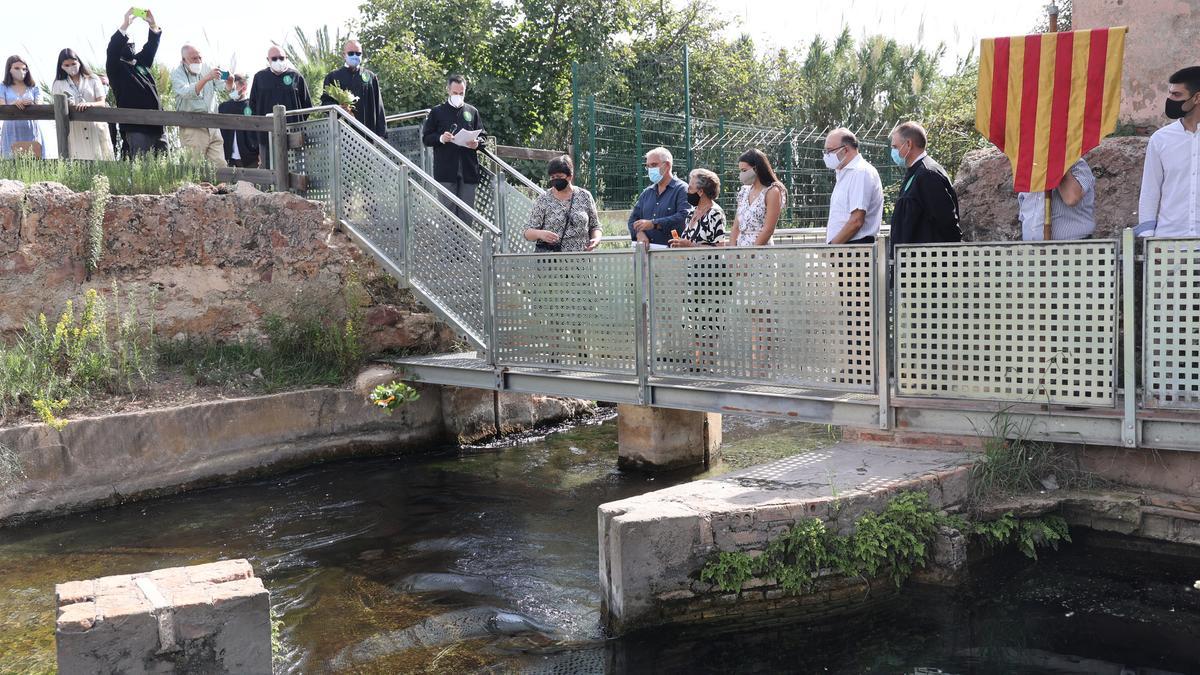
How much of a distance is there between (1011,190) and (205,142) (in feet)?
28.9

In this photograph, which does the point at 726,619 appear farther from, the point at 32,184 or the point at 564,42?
the point at 564,42

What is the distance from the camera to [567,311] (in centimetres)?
768

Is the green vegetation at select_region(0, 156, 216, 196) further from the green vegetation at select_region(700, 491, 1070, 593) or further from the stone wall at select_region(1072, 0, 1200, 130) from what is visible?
the stone wall at select_region(1072, 0, 1200, 130)

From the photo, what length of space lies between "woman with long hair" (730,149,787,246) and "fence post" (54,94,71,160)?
6796mm

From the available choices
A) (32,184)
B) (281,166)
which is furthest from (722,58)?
(32,184)

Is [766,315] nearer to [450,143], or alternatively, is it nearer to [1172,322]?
[1172,322]

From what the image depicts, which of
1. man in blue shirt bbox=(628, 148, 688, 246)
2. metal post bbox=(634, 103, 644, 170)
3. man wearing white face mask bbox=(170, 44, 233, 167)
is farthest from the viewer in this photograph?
metal post bbox=(634, 103, 644, 170)

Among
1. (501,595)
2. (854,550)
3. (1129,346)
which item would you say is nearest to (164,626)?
(501,595)

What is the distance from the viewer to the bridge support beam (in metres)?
8.68

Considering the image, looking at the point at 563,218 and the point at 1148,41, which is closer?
the point at 1148,41

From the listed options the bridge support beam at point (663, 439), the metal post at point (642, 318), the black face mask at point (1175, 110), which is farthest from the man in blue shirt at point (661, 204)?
the black face mask at point (1175, 110)

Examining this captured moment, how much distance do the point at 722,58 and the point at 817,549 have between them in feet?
60.6

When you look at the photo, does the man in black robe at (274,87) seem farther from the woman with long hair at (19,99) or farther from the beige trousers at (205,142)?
the woman with long hair at (19,99)

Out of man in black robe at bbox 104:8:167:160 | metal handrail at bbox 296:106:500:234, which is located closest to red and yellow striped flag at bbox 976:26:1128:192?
metal handrail at bbox 296:106:500:234
